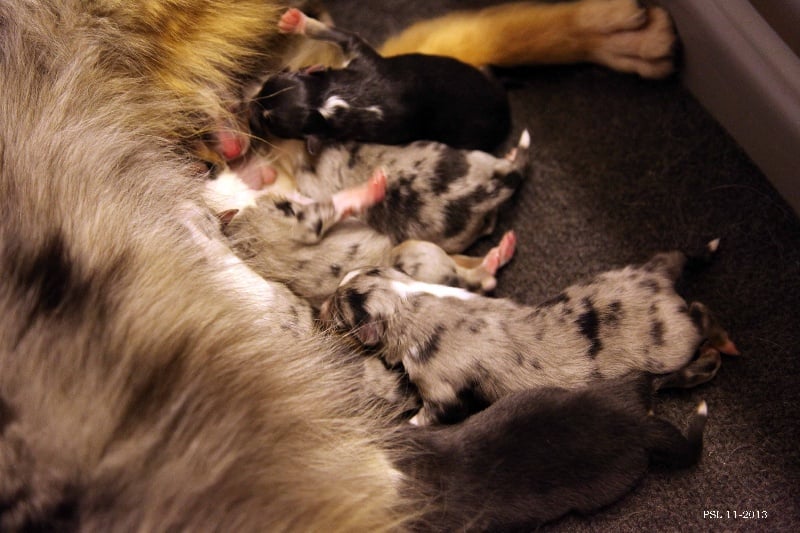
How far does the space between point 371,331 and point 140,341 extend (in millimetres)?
393

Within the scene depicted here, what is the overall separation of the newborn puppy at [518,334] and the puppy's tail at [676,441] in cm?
7

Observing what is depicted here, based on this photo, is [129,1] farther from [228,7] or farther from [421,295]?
[421,295]

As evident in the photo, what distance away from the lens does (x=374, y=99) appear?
4.12 feet

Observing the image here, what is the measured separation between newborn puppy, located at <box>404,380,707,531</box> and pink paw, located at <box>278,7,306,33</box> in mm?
774

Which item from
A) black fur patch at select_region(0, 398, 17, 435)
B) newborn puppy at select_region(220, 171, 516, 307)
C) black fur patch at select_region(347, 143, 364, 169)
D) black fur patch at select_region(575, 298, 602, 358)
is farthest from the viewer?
black fur patch at select_region(347, 143, 364, 169)

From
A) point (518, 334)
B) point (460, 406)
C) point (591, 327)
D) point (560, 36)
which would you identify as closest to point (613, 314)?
point (591, 327)

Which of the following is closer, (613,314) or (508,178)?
(613,314)

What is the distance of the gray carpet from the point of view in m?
1.07

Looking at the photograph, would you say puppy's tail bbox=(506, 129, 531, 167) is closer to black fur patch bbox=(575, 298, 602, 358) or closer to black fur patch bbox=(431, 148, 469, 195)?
black fur patch bbox=(431, 148, 469, 195)

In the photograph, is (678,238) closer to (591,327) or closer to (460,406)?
(591,327)

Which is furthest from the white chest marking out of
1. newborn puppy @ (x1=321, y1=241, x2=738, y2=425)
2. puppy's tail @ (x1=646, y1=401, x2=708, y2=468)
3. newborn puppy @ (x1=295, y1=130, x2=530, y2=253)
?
puppy's tail @ (x1=646, y1=401, x2=708, y2=468)

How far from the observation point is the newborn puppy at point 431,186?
120 centimetres

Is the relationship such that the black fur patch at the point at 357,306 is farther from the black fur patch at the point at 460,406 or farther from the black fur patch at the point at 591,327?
the black fur patch at the point at 591,327

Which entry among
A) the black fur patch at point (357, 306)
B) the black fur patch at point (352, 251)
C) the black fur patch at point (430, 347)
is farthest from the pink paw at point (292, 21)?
the black fur patch at point (430, 347)
